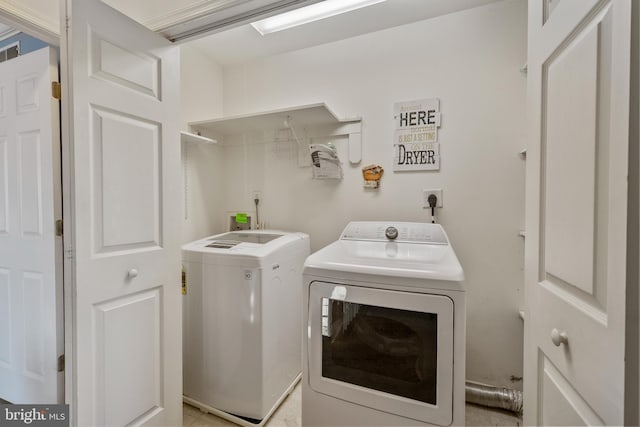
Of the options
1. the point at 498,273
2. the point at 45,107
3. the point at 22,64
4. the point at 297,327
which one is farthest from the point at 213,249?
the point at 498,273

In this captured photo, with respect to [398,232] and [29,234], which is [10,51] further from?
[398,232]

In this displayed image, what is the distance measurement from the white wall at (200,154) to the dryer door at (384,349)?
1.43 m

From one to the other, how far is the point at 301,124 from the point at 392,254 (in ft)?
4.25

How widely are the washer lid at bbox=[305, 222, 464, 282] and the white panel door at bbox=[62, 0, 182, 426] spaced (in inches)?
30.2

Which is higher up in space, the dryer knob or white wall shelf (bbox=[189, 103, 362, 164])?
white wall shelf (bbox=[189, 103, 362, 164])

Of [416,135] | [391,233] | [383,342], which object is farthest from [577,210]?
[416,135]

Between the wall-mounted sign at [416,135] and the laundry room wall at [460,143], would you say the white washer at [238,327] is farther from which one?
the wall-mounted sign at [416,135]

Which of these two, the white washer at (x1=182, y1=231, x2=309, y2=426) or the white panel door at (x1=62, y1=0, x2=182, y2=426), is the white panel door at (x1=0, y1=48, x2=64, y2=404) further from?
the white washer at (x1=182, y1=231, x2=309, y2=426)

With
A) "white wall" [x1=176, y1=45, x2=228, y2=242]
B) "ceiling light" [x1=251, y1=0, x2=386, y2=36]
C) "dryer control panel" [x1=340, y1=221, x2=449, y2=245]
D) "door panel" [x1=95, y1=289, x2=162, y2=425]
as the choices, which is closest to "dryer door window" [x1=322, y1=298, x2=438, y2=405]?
"dryer control panel" [x1=340, y1=221, x2=449, y2=245]

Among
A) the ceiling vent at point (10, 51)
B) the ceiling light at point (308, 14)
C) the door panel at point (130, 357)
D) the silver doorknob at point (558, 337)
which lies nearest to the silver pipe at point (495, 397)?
the silver doorknob at point (558, 337)

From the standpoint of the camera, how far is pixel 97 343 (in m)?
1.07

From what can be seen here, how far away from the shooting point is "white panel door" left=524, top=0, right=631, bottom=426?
474mm

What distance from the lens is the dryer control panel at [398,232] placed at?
5.36 feet

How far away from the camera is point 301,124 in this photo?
2.14m
